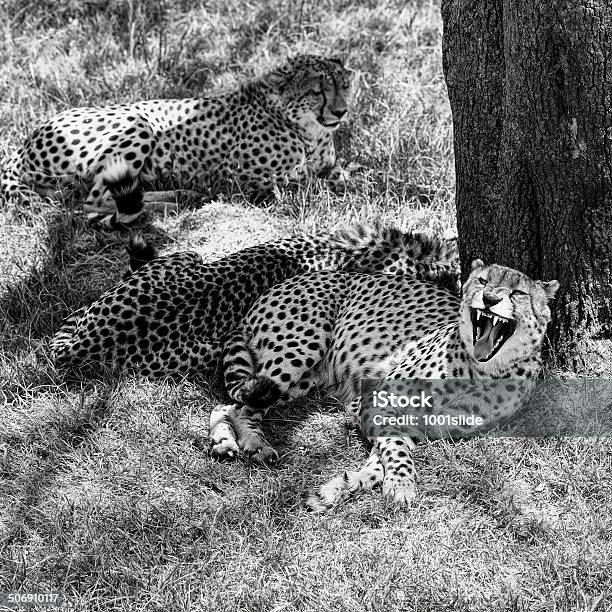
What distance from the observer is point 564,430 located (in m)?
4.54

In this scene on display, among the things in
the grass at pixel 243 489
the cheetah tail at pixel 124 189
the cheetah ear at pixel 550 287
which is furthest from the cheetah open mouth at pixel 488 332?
the cheetah tail at pixel 124 189

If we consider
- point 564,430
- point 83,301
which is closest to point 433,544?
point 564,430

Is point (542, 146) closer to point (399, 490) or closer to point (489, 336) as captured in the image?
point (489, 336)

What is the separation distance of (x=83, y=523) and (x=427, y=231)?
2.97 meters

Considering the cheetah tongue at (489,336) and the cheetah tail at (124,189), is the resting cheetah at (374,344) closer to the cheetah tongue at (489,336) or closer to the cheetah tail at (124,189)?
the cheetah tongue at (489,336)

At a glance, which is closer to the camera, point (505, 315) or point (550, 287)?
point (505, 315)

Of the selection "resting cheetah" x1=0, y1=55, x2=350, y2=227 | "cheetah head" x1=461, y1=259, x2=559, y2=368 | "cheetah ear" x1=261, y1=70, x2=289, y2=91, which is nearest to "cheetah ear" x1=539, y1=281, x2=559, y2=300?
"cheetah head" x1=461, y1=259, x2=559, y2=368

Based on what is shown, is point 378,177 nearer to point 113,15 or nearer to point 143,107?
point 143,107

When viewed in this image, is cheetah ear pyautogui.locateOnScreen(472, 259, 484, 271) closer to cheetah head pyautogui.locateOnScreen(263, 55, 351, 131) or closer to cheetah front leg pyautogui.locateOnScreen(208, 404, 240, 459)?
cheetah front leg pyautogui.locateOnScreen(208, 404, 240, 459)

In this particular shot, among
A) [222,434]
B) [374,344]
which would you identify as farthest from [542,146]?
[222,434]

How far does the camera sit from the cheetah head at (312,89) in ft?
23.0

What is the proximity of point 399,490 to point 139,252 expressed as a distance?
2156mm

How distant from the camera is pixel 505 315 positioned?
13.8ft

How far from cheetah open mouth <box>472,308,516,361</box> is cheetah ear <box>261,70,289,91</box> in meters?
3.34
